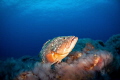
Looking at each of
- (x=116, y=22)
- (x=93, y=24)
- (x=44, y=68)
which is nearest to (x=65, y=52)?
(x=44, y=68)

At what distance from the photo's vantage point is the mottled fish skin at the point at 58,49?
3713 mm

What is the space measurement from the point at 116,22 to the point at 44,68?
98.2 meters

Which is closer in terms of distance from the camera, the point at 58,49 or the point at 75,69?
the point at 75,69

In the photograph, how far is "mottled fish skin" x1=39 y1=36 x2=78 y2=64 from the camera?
3713mm

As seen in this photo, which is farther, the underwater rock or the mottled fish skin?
the mottled fish skin

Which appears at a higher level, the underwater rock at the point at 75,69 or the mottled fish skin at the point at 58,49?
the mottled fish skin at the point at 58,49

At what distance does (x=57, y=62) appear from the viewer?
3.80 meters

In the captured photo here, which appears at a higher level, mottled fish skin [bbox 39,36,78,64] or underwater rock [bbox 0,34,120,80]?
mottled fish skin [bbox 39,36,78,64]

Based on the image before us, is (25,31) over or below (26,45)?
over

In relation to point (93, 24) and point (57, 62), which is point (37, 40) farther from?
point (57, 62)

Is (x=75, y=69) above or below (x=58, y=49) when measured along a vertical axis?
below

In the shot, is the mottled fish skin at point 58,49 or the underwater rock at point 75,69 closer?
the underwater rock at point 75,69

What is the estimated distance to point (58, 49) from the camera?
148 inches

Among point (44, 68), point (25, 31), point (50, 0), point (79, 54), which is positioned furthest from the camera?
point (25, 31)
